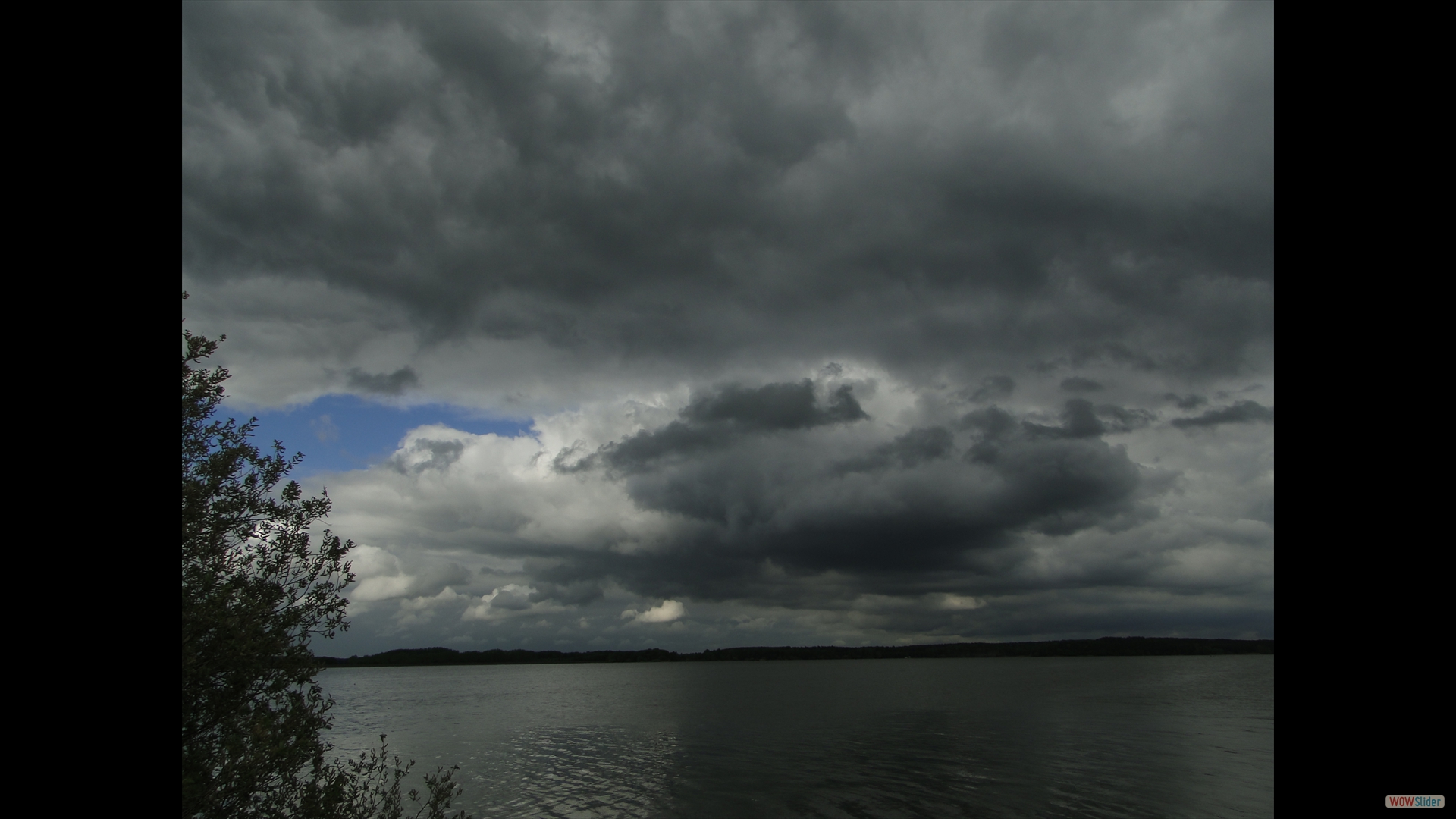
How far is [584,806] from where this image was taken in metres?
39.5

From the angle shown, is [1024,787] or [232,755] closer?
[232,755]

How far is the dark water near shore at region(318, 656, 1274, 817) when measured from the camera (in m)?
39.4

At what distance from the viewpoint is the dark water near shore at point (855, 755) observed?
3938cm

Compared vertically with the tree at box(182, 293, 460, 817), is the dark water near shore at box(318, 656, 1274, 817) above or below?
below

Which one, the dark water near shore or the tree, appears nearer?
the tree

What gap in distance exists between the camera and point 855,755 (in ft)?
183

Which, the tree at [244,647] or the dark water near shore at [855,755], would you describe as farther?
the dark water near shore at [855,755]

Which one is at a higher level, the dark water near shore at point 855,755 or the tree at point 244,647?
the tree at point 244,647

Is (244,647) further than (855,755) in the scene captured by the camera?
No

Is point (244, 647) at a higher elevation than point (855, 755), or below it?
higher
